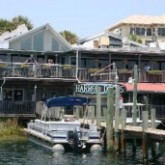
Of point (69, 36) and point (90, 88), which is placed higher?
point (69, 36)

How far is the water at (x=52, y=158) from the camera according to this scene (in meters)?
29.9

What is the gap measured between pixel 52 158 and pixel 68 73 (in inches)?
740

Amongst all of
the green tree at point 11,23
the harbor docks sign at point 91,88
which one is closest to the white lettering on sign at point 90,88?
the harbor docks sign at point 91,88

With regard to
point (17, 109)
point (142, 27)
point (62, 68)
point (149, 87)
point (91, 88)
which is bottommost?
point (17, 109)

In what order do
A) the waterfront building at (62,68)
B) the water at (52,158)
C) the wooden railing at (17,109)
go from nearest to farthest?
the water at (52,158) → the wooden railing at (17,109) → the waterfront building at (62,68)

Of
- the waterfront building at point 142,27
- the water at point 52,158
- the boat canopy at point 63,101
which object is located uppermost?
the waterfront building at point 142,27

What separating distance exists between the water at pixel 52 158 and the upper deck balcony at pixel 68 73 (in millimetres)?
12008

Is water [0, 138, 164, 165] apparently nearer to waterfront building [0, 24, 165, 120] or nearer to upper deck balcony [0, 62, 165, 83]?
waterfront building [0, 24, 165, 120]

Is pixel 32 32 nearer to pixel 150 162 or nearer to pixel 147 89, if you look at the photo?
pixel 147 89

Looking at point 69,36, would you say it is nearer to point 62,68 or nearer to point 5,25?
point 5,25

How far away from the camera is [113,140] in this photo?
33.8 meters

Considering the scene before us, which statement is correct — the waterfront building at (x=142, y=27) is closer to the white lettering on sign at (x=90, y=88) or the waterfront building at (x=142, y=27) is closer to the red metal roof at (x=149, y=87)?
the red metal roof at (x=149, y=87)

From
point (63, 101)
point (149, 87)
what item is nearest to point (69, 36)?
point (149, 87)

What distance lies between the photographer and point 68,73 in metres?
49.7
